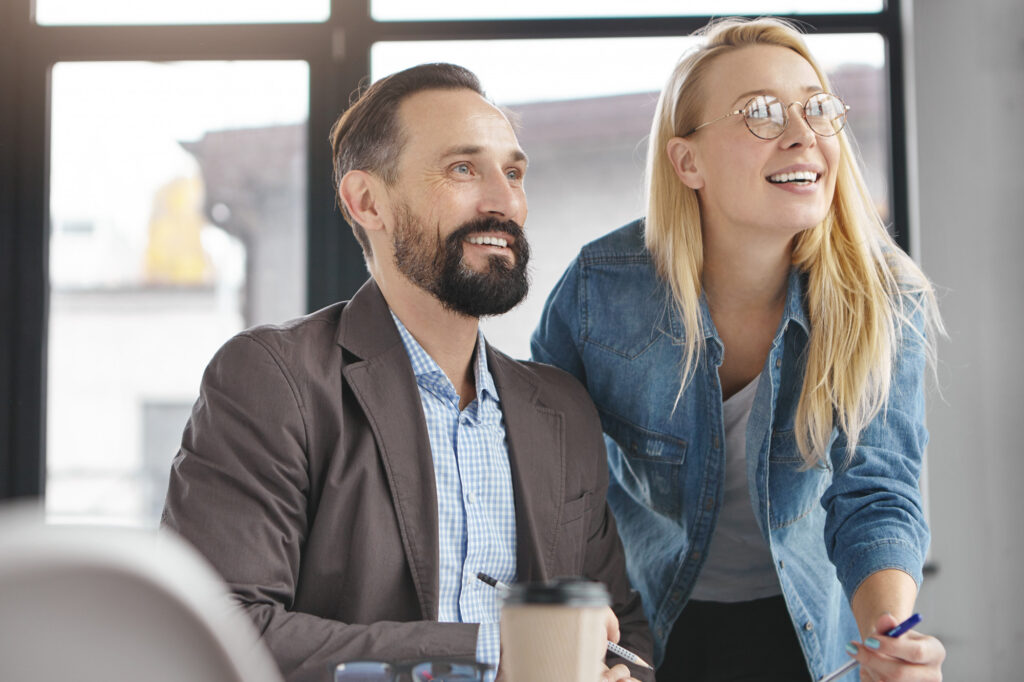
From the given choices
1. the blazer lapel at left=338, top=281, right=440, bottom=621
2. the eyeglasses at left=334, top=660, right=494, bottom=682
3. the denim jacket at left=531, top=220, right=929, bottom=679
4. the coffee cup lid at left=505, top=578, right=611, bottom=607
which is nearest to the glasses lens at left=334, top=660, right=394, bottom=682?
the eyeglasses at left=334, top=660, right=494, bottom=682

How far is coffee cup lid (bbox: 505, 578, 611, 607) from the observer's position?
2.70 ft

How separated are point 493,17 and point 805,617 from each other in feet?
6.68

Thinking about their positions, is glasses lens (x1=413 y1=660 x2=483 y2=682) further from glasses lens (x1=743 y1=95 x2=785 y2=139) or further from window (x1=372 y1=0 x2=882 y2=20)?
window (x1=372 y1=0 x2=882 y2=20)

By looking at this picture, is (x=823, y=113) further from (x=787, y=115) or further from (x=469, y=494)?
(x=469, y=494)

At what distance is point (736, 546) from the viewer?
1.95m

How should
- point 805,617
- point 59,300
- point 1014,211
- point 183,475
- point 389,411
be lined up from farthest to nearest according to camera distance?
point 59,300 → point 1014,211 → point 805,617 → point 389,411 → point 183,475

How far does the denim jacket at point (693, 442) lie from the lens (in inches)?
67.8

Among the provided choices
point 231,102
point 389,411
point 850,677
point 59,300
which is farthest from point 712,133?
point 59,300

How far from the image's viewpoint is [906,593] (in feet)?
4.84

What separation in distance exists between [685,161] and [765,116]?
0.64 feet

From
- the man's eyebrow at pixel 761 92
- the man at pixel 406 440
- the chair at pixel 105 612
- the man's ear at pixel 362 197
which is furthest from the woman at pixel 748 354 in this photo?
the chair at pixel 105 612

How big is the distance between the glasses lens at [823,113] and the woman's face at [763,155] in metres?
0.01

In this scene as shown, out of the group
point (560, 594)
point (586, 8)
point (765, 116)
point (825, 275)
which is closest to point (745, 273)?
point (825, 275)

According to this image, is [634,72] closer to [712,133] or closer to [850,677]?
[712,133]
